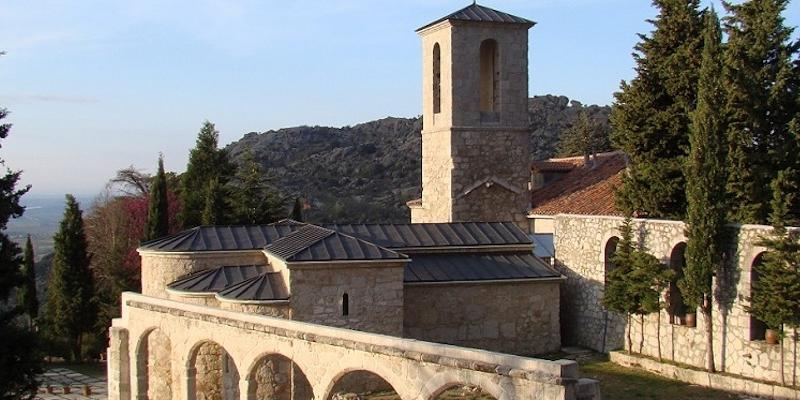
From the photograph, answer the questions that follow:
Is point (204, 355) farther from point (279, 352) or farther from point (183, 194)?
point (183, 194)

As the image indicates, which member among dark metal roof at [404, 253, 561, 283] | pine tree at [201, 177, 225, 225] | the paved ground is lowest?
the paved ground

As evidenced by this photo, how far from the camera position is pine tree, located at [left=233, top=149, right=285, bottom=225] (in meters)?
38.4

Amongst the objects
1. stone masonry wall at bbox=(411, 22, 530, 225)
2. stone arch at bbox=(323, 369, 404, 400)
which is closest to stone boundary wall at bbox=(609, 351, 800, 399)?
stone arch at bbox=(323, 369, 404, 400)

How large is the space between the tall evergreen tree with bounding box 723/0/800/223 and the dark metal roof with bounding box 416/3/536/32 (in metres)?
9.88

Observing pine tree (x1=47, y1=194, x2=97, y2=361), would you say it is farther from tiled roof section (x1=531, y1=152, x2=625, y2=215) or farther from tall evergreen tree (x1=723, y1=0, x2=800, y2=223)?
tall evergreen tree (x1=723, y1=0, x2=800, y2=223)

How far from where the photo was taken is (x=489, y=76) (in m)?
29.9

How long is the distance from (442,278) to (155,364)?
7288 mm

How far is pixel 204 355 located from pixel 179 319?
1.42m

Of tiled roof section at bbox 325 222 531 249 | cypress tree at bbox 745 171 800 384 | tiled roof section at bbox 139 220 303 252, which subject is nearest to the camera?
cypress tree at bbox 745 171 800 384

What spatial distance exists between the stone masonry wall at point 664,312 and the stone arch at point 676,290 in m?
0.14

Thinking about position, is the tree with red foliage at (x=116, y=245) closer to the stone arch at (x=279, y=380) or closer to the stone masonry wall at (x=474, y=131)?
the stone masonry wall at (x=474, y=131)

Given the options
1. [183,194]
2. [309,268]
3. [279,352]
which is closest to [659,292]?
[309,268]

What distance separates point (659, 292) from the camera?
20.6 meters

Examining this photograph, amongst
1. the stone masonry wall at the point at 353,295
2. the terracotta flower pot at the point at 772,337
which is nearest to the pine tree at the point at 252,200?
the stone masonry wall at the point at 353,295
